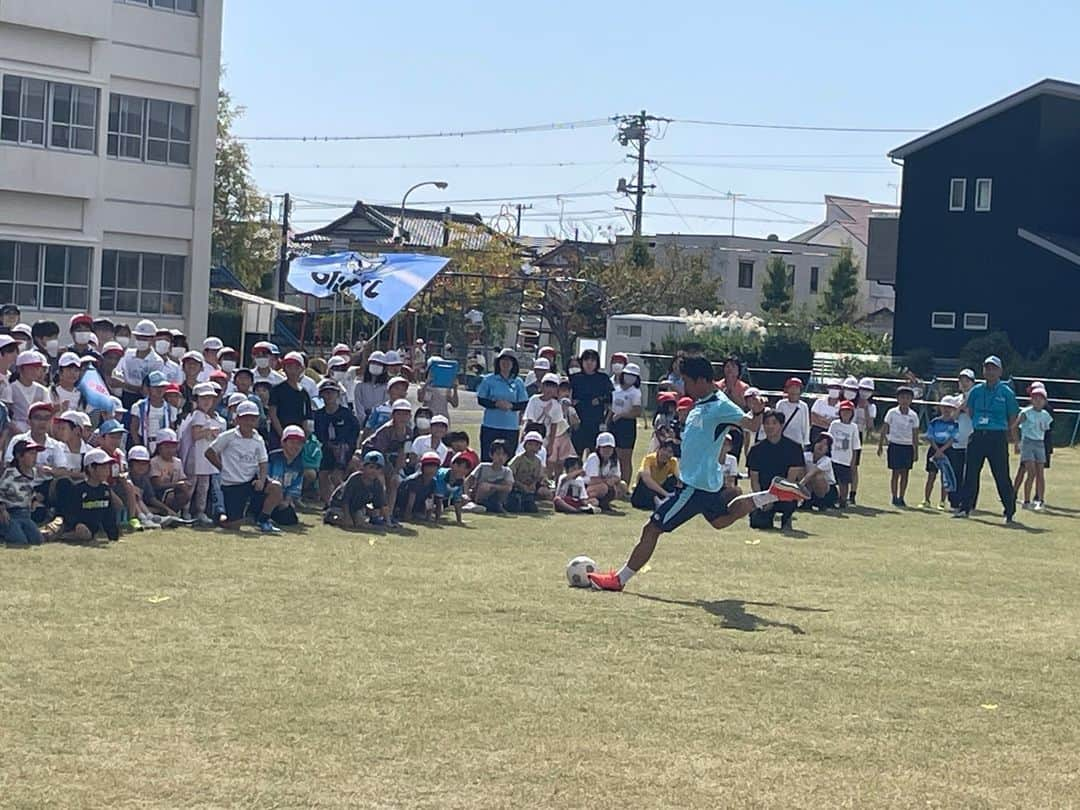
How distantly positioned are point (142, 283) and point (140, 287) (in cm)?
13

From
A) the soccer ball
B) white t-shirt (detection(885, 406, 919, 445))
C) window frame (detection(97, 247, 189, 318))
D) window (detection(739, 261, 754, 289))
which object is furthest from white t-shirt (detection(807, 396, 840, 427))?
window (detection(739, 261, 754, 289))

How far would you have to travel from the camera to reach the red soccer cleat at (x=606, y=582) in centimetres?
1219

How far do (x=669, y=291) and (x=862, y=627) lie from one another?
5689 cm

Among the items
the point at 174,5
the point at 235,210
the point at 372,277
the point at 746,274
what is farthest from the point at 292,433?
the point at 746,274

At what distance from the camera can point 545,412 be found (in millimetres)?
19578

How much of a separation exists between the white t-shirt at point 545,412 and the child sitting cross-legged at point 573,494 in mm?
682

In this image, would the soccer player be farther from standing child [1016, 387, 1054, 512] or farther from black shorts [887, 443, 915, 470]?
standing child [1016, 387, 1054, 512]

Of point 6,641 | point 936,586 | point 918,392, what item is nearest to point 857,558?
point 936,586

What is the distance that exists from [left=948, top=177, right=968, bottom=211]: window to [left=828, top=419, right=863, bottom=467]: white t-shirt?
2787 centimetres

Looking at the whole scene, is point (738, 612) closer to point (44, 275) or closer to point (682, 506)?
point (682, 506)

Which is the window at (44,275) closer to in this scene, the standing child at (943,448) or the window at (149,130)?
the window at (149,130)

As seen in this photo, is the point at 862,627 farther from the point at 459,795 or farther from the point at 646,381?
the point at 646,381

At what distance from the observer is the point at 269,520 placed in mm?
15547

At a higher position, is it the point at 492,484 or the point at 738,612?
the point at 492,484
